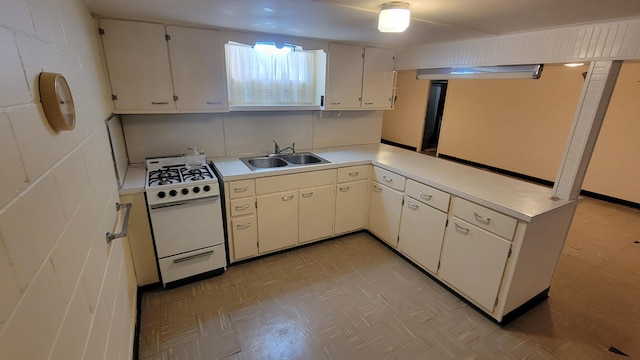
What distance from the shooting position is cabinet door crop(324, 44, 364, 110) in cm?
299

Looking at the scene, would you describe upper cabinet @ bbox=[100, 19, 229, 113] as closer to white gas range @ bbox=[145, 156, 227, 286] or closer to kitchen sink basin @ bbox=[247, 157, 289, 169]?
white gas range @ bbox=[145, 156, 227, 286]

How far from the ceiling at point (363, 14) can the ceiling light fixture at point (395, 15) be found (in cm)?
5

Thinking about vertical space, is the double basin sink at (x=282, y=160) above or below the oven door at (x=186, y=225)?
above

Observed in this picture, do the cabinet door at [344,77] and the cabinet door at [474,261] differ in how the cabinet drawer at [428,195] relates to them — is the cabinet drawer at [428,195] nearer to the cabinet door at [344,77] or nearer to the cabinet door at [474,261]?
the cabinet door at [474,261]

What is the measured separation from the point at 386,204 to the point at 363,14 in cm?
177

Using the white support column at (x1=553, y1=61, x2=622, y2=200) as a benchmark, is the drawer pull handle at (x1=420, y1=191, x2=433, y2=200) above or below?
below

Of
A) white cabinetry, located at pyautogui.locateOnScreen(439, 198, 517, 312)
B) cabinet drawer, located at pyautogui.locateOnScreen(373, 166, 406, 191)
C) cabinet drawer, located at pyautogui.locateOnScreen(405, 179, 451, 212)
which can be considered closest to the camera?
white cabinetry, located at pyautogui.locateOnScreen(439, 198, 517, 312)

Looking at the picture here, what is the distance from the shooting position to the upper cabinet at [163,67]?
2.13m

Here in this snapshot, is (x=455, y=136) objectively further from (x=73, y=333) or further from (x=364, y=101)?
(x=73, y=333)

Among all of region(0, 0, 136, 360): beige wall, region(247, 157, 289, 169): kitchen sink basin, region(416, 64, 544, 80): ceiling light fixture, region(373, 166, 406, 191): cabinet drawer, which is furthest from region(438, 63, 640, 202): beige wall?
region(0, 0, 136, 360): beige wall

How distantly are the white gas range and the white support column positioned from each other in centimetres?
263

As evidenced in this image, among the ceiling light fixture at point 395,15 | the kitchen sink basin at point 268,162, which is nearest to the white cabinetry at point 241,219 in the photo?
the kitchen sink basin at point 268,162

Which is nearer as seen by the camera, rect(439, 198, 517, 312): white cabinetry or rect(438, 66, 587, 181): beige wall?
rect(439, 198, 517, 312): white cabinetry

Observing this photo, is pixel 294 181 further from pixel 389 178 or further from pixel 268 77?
pixel 268 77
